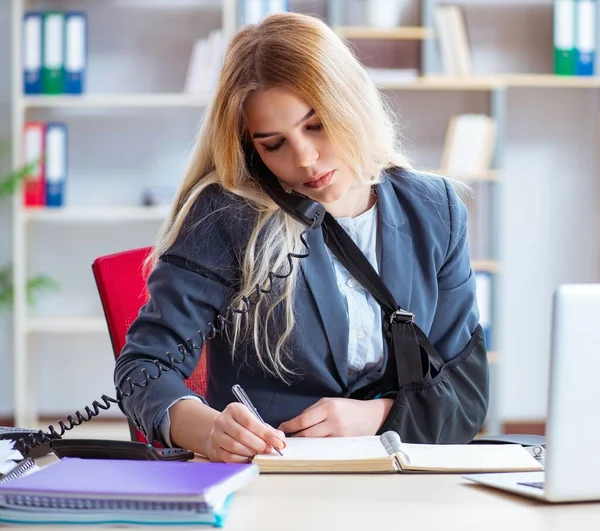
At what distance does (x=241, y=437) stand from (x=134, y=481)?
25 cm

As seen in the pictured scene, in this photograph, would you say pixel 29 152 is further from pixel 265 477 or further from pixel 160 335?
pixel 265 477

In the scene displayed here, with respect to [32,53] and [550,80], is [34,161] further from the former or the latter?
[550,80]

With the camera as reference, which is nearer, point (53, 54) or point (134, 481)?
point (134, 481)

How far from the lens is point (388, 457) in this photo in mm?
1218

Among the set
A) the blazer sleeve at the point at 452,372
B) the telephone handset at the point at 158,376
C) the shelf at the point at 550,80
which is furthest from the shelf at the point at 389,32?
the telephone handset at the point at 158,376

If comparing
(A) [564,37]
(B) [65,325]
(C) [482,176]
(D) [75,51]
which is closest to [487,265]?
(C) [482,176]

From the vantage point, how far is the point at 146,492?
0.97 meters

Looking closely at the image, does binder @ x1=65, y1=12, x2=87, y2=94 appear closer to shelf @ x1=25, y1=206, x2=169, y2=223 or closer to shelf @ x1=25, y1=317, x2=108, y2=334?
shelf @ x1=25, y1=206, x2=169, y2=223

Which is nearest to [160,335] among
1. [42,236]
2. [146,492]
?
[146,492]

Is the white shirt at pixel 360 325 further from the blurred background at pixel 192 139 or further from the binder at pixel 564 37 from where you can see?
the binder at pixel 564 37

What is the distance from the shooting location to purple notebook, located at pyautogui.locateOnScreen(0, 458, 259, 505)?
97 centimetres

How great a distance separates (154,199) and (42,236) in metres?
0.62

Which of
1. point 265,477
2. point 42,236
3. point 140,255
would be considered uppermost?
point 140,255

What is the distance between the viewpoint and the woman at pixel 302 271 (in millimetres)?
1565
